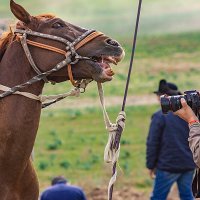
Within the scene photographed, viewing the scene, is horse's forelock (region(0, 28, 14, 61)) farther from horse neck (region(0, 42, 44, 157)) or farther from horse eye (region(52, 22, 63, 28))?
horse eye (region(52, 22, 63, 28))

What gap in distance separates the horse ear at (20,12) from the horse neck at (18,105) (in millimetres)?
203

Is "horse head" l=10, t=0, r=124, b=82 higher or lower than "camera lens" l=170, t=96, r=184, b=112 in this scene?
higher

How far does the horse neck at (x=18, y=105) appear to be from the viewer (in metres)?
6.60

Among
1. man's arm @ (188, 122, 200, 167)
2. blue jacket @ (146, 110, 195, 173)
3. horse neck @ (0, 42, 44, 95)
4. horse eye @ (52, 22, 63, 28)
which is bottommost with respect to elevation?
blue jacket @ (146, 110, 195, 173)

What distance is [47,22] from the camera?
6.81 m

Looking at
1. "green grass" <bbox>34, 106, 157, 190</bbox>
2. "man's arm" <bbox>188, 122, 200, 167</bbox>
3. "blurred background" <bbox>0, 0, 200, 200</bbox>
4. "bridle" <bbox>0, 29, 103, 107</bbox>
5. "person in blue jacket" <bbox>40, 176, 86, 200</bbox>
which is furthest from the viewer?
Result: "blurred background" <bbox>0, 0, 200, 200</bbox>

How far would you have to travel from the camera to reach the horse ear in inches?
258

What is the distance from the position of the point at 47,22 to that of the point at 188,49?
150 ft

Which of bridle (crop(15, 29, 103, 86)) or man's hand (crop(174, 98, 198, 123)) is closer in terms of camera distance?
man's hand (crop(174, 98, 198, 123))

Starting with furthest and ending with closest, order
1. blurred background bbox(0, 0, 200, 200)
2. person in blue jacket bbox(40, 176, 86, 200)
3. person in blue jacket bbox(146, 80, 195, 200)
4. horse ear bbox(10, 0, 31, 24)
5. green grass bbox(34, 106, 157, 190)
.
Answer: blurred background bbox(0, 0, 200, 200), green grass bbox(34, 106, 157, 190), person in blue jacket bbox(146, 80, 195, 200), person in blue jacket bbox(40, 176, 86, 200), horse ear bbox(10, 0, 31, 24)

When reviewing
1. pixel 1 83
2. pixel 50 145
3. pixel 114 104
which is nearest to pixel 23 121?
pixel 1 83

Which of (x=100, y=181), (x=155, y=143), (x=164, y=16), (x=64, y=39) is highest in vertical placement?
(x=164, y=16)

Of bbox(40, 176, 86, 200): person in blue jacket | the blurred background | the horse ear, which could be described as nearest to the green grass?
the blurred background

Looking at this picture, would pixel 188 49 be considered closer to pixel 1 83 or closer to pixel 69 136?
pixel 69 136
